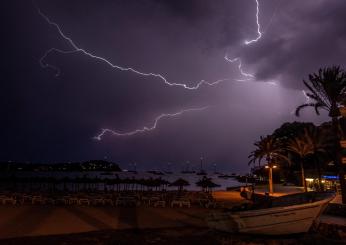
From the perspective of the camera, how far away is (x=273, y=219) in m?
12.6

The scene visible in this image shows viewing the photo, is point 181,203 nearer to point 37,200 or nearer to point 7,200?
point 37,200

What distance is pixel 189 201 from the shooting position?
74.2 feet

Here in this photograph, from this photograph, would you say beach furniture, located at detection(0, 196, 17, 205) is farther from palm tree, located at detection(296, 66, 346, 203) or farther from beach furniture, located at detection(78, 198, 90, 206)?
palm tree, located at detection(296, 66, 346, 203)

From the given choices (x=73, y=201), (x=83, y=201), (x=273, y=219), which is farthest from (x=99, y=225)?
(x=73, y=201)

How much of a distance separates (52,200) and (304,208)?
16415 mm

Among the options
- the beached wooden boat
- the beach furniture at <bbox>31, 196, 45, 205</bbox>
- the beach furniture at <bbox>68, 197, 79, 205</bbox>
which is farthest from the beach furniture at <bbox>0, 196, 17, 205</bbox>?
the beached wooden boat

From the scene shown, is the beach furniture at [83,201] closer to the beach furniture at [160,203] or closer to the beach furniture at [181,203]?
the beach furniture at [160,203]

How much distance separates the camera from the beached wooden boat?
41.3ft

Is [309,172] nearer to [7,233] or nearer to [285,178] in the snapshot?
[285,178]

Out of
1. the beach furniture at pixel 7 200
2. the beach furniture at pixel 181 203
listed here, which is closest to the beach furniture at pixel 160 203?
the beach furniture at pixel 181 203

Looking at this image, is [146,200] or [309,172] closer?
[146,200]

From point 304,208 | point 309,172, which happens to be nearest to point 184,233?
point 304,208

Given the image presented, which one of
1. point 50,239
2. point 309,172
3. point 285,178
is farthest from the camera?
point 285,178

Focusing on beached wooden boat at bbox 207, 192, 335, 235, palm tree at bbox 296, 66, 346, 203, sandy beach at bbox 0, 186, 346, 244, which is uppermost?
palm tree at bbox 296, 66, 346, 203
